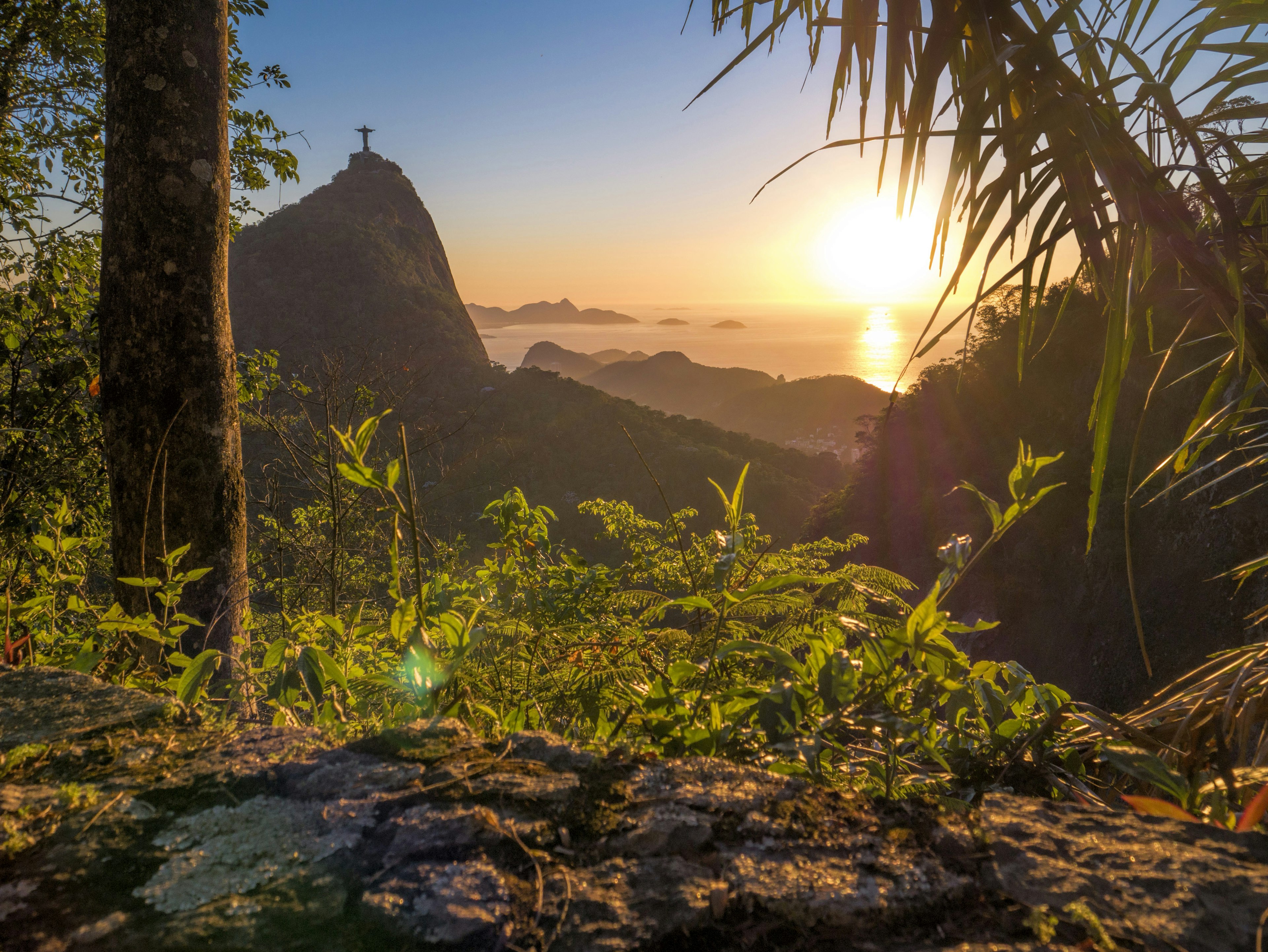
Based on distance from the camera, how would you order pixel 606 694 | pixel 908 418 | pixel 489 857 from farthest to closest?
pixel 908 418, pixel 606 694, pixel 489 857

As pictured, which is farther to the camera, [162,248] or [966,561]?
[162,248]

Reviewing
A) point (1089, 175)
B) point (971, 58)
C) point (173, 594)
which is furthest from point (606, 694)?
point (971, 58)

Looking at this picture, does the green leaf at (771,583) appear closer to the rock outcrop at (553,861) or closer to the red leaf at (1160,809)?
the rock outcrop at (553,861)

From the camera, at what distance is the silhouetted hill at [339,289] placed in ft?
194

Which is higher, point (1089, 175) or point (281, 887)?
point (1089, 175)

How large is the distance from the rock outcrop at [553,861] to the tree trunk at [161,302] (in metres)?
1.61

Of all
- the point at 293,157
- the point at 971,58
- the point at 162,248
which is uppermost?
the point at 293,157

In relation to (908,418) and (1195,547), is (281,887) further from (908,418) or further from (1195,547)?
(908,418)

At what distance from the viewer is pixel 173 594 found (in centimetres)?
169

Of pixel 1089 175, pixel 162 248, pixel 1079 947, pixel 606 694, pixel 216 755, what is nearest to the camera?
pixel 1079 947

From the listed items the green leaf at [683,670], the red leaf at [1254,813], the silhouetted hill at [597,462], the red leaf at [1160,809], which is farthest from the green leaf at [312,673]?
the silhouetted hill at [597,462]

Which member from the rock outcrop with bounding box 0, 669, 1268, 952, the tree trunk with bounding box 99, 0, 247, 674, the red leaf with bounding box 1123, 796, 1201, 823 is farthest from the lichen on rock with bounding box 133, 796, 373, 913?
the tree trunk with bounding box 99, 0, 247, 674

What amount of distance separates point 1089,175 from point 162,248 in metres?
2.90

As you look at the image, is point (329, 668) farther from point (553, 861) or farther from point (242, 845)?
point (553, 861)
